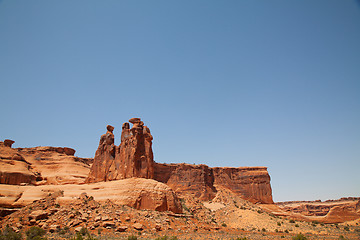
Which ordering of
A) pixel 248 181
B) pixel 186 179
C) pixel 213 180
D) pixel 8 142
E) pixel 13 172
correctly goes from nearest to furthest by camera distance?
pixel 13 172 < pixel 8 142 < pixel 186 179 < pixel 213 180 < pixel 248 181

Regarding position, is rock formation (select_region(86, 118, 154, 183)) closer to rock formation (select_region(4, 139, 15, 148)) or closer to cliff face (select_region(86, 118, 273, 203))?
cliff face (select_region(86, 118, 273, 203))

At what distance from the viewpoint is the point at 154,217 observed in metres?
33.0

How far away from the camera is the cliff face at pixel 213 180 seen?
65.4 m

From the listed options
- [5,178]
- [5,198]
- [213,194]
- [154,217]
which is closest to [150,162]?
[154,217]

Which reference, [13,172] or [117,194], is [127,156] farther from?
[13,172]

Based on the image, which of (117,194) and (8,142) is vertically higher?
(8,142)

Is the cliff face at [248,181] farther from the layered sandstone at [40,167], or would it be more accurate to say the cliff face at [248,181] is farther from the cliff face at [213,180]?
the layered sandstone at [40,167]

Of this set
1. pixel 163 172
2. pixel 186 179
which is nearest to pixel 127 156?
pixel 163 172

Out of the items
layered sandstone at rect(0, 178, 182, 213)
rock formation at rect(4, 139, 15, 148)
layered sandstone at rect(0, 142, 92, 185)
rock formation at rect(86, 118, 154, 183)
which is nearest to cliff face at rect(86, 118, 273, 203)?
rock formation at rect(86, 118, 154, 183)

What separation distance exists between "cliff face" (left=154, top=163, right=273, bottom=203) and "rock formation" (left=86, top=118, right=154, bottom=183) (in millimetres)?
22784

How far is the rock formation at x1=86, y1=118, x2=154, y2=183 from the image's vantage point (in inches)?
1607

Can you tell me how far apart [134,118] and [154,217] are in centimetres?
1688

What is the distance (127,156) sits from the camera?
4128cm

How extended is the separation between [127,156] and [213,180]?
36.9 m
